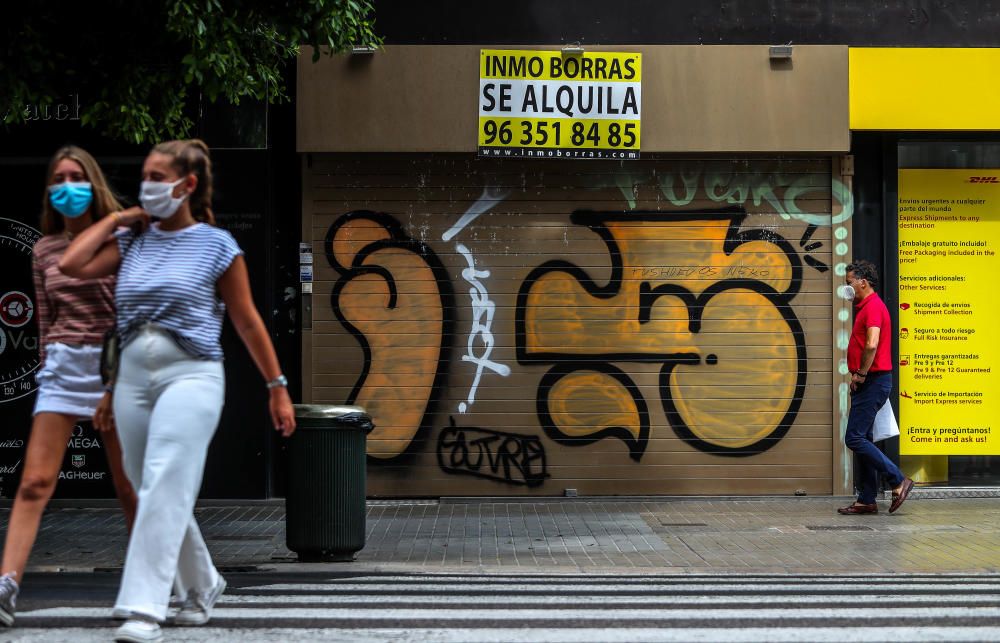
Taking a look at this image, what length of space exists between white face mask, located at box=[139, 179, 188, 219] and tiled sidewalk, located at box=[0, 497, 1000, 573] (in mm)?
3536

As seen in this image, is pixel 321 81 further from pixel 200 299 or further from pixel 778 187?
pixel 200 299

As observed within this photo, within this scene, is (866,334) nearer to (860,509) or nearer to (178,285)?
(860,509)

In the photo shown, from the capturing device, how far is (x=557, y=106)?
11352 millimetres

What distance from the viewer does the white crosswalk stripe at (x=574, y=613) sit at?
16.7 ft

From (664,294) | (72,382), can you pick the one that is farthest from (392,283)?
(72,382)

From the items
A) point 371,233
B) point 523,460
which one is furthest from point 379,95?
point 523,460

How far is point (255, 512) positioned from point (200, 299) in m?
6.35

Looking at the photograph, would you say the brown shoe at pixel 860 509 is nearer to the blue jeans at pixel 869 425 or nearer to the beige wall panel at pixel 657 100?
the blue jeans at pixel 869 425

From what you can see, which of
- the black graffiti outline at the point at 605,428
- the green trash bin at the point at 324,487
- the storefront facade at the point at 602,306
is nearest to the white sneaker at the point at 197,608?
the green trash bin at the point at 324,487

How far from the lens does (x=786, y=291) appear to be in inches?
459

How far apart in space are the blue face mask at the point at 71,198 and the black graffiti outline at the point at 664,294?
633 centimetres

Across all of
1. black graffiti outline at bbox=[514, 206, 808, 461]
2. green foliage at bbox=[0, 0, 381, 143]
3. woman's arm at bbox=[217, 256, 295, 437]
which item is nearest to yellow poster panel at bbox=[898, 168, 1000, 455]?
black graffiti outline at bbox=[514, 206, 808, 461]

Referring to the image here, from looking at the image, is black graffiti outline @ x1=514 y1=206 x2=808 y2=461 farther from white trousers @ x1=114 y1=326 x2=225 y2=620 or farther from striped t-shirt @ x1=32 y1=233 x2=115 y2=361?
white trousers @ x1=114 y1=326 x2=225 y2=620

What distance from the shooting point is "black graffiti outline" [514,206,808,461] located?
11539 mm
